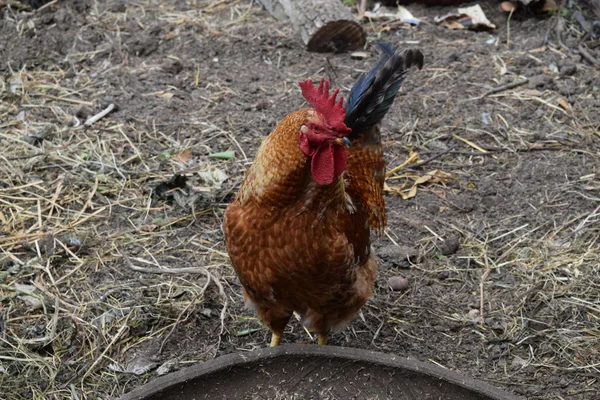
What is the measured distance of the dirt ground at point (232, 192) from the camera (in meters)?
3.48

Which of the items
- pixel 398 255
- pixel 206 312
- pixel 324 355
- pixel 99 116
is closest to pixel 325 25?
pixel 99 116

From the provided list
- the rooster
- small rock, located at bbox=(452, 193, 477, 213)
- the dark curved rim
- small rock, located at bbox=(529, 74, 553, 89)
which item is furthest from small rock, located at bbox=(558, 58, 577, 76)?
the dark curved rim

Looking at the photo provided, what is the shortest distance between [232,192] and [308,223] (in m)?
1.75

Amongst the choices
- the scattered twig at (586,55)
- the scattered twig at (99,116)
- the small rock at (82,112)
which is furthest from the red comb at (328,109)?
the scattered twig at (586,55)

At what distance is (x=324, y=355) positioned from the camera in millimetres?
2775

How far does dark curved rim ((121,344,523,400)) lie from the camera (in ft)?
8.55

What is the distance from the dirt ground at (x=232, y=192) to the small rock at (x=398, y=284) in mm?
47

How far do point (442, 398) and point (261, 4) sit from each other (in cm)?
489

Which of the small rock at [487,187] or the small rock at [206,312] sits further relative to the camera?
the small rock at [487,187]

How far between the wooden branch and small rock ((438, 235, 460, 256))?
2.48 metres

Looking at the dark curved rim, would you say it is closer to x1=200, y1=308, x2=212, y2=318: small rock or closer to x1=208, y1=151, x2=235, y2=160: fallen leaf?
x1=200, y1=308, x2=212, y2=318: small rock

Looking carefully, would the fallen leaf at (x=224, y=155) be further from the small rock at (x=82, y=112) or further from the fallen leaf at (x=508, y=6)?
the fallen leaf at (x=508, y=6)

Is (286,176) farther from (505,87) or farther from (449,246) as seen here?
(505,87)

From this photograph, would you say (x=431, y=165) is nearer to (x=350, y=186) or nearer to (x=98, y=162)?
(x=350, y=186)
